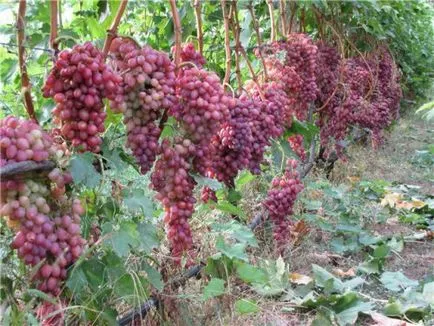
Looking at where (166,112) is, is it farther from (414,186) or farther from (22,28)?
(414,186)

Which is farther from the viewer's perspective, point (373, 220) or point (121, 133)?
point (373, 220)

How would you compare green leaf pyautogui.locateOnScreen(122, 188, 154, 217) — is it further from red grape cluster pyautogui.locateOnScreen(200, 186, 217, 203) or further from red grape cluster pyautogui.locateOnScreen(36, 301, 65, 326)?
red grape cluster pyautogui.locateOnScreen(200, 186, 217, 203)

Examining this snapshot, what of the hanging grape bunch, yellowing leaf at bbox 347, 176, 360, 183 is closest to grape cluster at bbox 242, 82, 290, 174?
the hanging grape bunch

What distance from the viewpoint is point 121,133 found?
1.70m

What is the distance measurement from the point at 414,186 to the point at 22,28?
12.5ft

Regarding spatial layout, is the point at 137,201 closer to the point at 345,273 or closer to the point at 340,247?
the point at 345,273

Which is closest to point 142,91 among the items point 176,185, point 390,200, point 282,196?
point 176,185

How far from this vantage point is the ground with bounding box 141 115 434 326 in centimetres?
213

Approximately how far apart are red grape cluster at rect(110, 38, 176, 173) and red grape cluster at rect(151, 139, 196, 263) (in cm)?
9

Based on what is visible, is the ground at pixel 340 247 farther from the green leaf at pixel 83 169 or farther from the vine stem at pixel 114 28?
the vine stem at pixel 114 28

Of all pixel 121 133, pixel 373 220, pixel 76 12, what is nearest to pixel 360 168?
pixel 373 220

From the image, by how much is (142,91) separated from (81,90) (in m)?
0.18

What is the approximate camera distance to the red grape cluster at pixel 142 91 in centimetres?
138

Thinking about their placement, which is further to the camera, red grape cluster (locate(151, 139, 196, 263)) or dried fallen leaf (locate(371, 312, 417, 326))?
dried fallen leaf (locate(371, 312, 417, 326))
